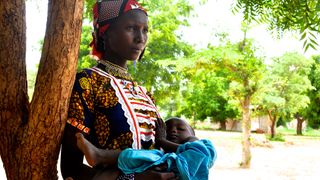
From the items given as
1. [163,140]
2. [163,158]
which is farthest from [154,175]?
[163,140]

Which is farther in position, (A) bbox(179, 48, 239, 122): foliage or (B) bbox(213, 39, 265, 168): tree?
(A) bbox(179, 48, 239, 122): foliage

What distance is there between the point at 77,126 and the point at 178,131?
0.53 m

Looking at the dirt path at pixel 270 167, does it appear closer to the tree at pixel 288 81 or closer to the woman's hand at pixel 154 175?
the tree at pixel 288 81

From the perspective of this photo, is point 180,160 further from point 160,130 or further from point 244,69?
point 244,69

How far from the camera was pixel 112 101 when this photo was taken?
1.76m

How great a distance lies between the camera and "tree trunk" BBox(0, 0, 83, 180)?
1696mm

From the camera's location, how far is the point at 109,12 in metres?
1.88

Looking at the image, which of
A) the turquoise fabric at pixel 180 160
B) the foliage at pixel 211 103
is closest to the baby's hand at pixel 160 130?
the turquoise fabric at pixel 180 160

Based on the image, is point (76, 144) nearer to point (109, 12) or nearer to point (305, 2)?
point (109, 12)

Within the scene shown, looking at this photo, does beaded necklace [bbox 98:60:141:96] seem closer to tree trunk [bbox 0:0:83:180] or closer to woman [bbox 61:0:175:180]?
woman [bbox 61:0:175:180]

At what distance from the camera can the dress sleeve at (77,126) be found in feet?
5.51

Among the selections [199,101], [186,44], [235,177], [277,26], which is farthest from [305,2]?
[199,101]

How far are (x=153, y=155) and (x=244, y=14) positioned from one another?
1669mm

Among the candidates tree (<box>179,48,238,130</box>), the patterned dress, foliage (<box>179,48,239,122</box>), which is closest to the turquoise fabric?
the patterned dress
